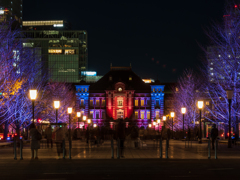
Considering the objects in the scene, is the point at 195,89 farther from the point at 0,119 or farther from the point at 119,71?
the point at 119,71

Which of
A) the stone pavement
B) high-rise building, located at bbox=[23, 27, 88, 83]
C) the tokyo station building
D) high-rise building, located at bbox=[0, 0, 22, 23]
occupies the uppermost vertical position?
high-rise building, located at bbox=[0, 0, 22, 23]

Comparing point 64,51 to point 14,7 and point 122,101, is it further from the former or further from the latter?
point 122,101

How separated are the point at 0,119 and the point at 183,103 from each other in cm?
3163

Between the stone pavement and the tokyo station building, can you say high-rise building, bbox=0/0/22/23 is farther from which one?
the stone pavement

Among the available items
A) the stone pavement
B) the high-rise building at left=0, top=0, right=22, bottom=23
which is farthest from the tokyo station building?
the high-rise building at left=0, top=0, right=22, bottom=23

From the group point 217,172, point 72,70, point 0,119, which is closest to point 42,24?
point 72,70

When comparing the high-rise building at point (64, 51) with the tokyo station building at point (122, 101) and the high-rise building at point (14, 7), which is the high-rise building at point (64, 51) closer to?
the high-rise building at point (14, 7)

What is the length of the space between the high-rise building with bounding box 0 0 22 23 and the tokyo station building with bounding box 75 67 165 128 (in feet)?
274

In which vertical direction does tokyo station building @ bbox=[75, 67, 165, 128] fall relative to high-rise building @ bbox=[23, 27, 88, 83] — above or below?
below

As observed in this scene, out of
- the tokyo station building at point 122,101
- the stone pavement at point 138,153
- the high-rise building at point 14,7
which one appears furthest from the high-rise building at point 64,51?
the stone pavement at point 138,153

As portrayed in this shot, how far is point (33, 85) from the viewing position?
150ft

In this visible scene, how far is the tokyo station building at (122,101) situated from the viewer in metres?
100

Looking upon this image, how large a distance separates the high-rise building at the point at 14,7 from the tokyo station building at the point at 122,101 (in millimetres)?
83478

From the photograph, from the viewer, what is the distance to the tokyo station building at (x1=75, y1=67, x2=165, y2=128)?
100438 millimetres
